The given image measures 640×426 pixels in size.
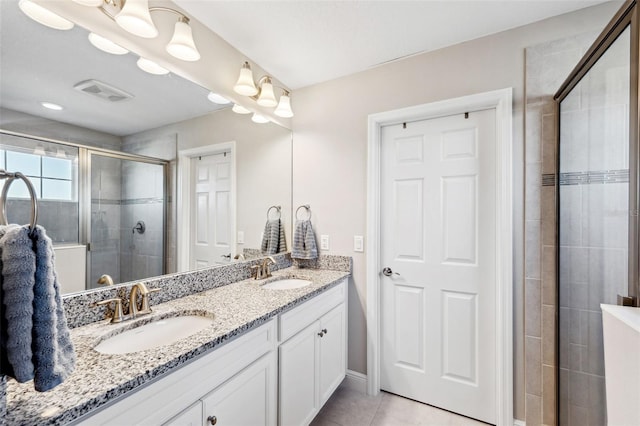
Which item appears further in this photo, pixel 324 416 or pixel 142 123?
pixel 324 416

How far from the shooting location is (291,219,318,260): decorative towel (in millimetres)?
2205

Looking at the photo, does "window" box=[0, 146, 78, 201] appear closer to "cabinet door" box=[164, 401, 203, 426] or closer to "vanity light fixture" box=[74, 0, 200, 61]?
"vanity light fixture" box=[74, 0, 200, 61]

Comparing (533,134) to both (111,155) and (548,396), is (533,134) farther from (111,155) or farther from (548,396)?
(111,155)

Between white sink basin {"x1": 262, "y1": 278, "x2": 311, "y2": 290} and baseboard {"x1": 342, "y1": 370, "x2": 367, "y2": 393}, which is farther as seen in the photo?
baseboard {"x1": 342, "y1": 370, "x2": 367, "y2": 393}

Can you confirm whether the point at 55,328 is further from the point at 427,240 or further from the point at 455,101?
the point at 455,101

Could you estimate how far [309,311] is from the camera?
164 cm

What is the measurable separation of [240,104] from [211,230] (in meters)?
0.87

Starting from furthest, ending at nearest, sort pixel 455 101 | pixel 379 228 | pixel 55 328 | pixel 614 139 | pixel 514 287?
pixel 379 228 → pixel 455 101 → pixel 514 287 → pixel 614 139 → pixel 55 328

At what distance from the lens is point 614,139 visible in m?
1.08

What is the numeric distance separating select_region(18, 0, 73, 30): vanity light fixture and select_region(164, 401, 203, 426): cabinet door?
149cm

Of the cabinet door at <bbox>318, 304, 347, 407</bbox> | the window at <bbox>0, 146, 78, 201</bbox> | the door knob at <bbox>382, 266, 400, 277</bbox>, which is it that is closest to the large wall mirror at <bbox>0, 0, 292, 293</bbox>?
the window at <bbox>0, 146, 78, 201</bbox>

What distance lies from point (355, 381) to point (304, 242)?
1.12 meters

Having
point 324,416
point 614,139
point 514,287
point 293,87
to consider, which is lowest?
point 324,416


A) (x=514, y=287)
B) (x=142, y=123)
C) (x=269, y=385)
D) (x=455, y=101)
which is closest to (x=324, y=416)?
(x=269, y=385)
